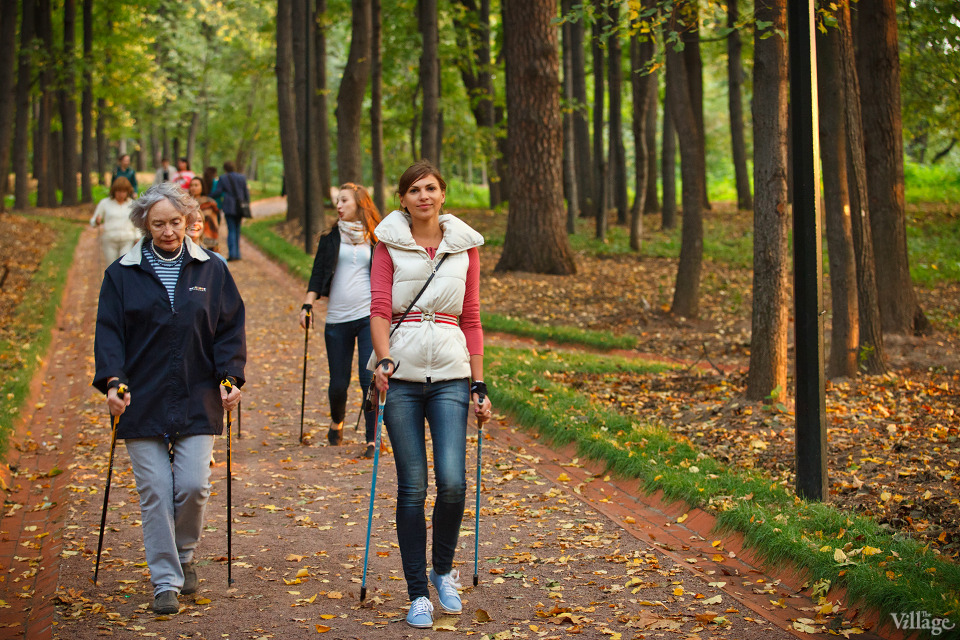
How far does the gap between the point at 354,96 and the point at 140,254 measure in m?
19.0

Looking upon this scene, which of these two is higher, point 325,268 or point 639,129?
point 639,129

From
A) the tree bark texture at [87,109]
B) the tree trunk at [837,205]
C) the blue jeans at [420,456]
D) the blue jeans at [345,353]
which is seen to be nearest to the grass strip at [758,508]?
the blue jeans at [345,353]

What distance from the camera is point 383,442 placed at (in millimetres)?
8641

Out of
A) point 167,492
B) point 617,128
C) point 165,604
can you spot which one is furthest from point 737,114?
point 165,604

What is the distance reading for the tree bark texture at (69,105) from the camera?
31.7m

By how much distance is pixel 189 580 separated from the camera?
501cm

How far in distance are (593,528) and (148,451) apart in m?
2.96

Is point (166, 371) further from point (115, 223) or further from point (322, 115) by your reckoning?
point (322, 115)

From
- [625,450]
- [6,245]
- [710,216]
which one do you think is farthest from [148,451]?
[710,216]

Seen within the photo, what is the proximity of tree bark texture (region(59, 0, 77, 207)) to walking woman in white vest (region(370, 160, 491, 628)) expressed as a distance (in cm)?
3043
